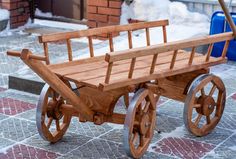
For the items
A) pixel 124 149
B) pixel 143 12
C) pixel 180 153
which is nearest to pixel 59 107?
pixel 124 149

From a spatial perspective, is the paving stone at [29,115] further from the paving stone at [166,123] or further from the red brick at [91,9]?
the red brick at [91,9]

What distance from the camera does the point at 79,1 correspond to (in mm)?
8109

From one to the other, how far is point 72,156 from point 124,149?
378 mm

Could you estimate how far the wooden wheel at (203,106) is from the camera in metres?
Result: 3.97

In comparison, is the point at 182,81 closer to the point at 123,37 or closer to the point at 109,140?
the point at 109,140

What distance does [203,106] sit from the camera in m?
4.09

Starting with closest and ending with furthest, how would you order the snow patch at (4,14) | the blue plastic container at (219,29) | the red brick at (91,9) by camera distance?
the blue plastic container at (219,29) < the red brick at (91,9) < the snow patch at (4,14)

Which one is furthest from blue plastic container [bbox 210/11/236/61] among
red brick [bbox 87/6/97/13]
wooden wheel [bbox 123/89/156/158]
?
wooden wheel [bbox 123/89/156/158]

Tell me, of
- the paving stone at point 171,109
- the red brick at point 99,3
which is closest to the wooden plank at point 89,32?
the paving stone at point 171,109

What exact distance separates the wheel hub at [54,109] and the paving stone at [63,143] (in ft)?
0.69

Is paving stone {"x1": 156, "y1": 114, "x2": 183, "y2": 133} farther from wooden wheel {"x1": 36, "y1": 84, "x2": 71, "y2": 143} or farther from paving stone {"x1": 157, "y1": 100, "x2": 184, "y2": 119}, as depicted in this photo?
wooden wheel {"x1": 36, "y1": 84, "x2": 71, "y2": 143}

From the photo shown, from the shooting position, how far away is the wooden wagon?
3465mm

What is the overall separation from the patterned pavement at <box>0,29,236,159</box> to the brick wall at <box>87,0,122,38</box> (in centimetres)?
260

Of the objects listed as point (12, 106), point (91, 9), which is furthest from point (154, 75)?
point (91, 9)
